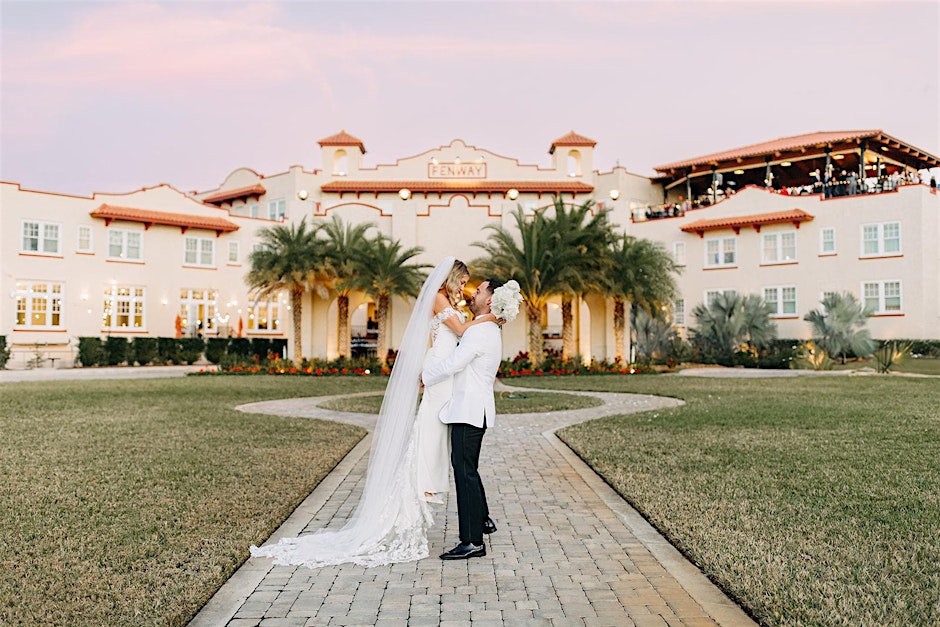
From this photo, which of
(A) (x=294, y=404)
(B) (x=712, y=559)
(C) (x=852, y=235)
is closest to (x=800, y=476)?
(B) (x=712, y=559)

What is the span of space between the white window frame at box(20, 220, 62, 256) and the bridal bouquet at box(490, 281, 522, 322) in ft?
123

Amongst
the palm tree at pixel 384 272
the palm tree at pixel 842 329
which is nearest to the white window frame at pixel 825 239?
the palm tree at pixel 842 329

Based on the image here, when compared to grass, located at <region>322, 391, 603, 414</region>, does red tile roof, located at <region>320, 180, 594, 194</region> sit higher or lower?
higher

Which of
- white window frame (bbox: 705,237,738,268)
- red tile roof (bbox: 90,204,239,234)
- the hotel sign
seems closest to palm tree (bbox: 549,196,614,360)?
white window frame (bbox: 705,237,738,268)

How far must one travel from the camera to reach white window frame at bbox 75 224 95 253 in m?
38.0

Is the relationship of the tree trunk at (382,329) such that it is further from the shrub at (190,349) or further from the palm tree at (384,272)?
the shrub at (190,349)

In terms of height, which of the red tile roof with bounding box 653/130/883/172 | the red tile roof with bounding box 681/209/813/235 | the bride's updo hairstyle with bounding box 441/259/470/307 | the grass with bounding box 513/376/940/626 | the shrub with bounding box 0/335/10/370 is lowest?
the grass with bounding box 513/376/940/626

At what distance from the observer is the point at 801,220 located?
3828 cm

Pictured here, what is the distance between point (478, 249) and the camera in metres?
31.2

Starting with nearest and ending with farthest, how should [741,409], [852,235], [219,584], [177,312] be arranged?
[219,584]
[741,409]
[852,235]
[177,312]

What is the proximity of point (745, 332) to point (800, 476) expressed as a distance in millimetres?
27441

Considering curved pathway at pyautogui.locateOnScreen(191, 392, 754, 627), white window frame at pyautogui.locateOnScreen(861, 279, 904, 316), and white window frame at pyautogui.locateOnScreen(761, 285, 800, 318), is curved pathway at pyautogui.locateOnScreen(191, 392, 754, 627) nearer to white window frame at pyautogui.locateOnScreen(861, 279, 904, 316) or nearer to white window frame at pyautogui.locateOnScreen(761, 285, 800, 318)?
white window frame at pyautogui.locateOnScreen(861, 279, 904, 316)

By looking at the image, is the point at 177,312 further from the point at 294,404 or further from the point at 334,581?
the point at 334,581

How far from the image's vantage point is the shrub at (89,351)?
3471cm
